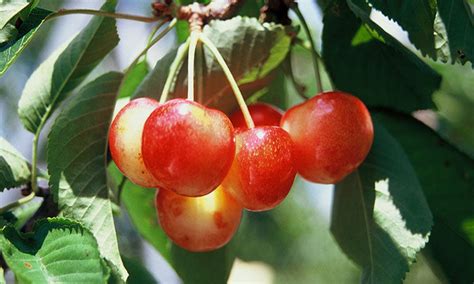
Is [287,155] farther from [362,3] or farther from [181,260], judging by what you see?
[181,260]

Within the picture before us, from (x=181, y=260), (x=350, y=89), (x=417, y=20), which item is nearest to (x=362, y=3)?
(x=417, y=20)

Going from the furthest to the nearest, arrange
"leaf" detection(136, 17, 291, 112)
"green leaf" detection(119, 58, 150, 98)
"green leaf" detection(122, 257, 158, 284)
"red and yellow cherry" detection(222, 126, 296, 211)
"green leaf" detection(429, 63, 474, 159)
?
1. "green leaf" detection(429, 63, 474, 159)
2. "green leaf" detection(119, 58, 150, 98)
3. "green leaf" detection(122, 257, 158, 284)
4. "leaf" detection(136, 17, 291, 112)
5. "red and yellow cherry" detection(222, 126, 296, 211)

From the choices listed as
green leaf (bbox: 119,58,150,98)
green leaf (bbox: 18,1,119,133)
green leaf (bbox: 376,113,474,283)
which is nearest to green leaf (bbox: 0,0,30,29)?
green leaf (bbox: 18,1,119,133)

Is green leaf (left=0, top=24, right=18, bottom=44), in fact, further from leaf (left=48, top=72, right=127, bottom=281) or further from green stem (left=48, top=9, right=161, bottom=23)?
leaf (left=48, top=72, right=127, bottom=281)

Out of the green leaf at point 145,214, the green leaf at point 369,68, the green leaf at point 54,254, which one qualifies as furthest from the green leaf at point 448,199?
the green leaf at point 54,254

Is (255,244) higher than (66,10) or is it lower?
lower
